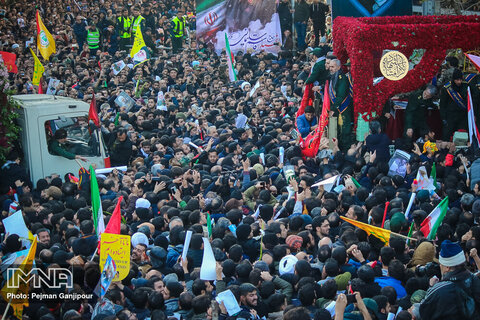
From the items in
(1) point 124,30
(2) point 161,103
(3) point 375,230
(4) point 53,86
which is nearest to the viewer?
(3) point 375,230

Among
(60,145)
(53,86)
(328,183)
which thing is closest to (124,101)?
(53,86)

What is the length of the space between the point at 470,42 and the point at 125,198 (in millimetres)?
6778

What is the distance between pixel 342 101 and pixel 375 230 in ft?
16.9

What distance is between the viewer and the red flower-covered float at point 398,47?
40.5 ft

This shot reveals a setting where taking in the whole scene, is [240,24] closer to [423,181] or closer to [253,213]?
[253,213]

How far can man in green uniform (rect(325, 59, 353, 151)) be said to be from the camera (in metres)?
12.8

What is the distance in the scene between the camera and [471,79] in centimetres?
1235

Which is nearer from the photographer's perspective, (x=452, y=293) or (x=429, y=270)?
(x=452, y=293)

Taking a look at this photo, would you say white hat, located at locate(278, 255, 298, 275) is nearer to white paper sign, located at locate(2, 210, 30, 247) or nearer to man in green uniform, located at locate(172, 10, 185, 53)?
white paper sign, located at locate(2, 210, 30, 247)

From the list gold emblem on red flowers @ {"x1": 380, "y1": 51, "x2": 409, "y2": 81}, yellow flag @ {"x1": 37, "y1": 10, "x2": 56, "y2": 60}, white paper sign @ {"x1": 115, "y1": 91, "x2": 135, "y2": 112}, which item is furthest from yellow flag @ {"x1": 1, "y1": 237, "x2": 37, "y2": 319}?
yellow flag @ {"x1": 37, "y1": 10, "x2": 56, "y2": 60}

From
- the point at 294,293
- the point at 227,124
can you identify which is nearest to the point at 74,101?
the point at 227,124

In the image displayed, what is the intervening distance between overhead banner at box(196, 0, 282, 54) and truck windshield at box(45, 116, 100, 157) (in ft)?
27.2

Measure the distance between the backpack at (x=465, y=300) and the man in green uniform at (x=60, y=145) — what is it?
8160 mm

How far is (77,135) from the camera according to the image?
12.7 meters
